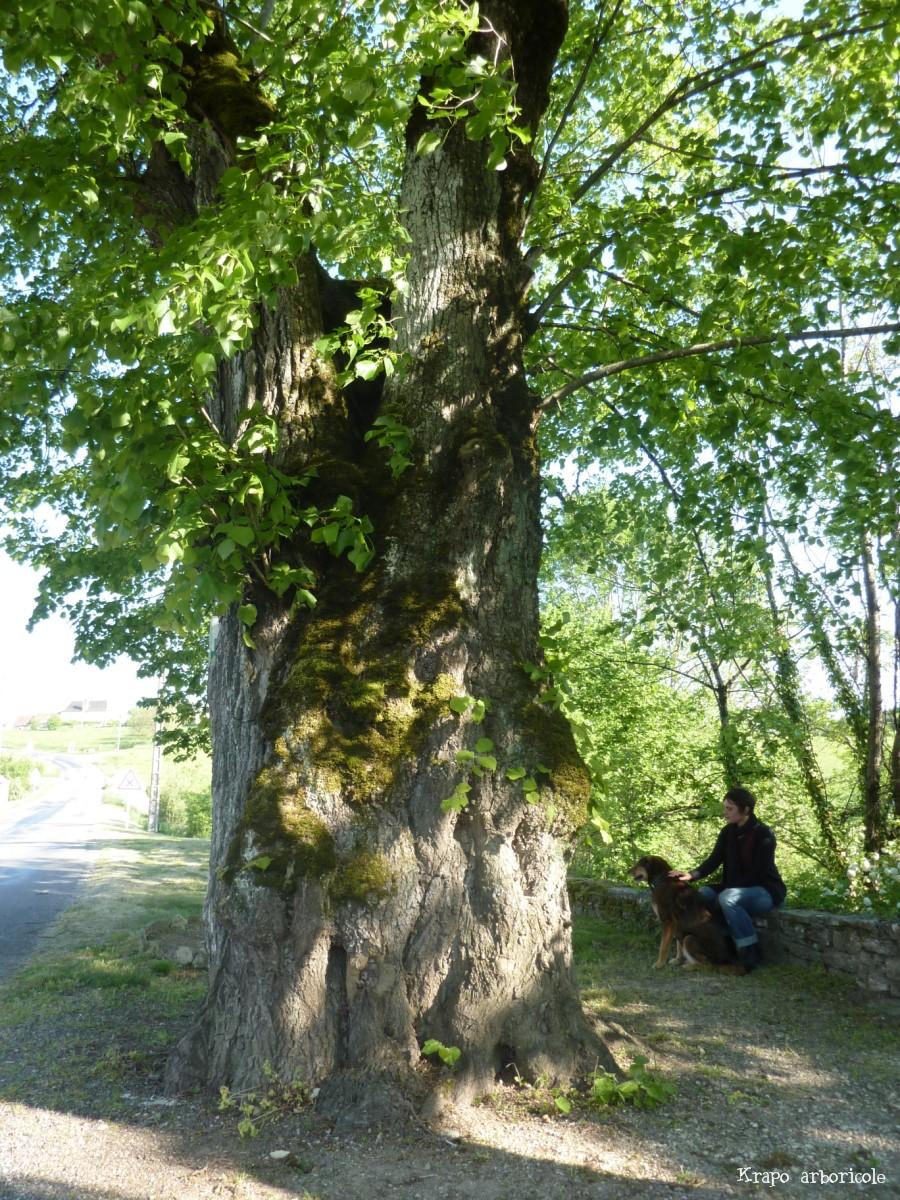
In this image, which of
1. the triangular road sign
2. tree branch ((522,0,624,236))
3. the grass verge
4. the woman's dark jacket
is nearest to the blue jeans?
the woman's dark jacket

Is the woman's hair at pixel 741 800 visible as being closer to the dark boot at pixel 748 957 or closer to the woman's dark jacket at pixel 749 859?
the woman's dark jacket at pixel 749 859

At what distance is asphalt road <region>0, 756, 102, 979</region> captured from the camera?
11.2 meters

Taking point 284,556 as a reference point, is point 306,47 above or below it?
above

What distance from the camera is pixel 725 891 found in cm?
799

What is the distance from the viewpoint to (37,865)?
20.0 m

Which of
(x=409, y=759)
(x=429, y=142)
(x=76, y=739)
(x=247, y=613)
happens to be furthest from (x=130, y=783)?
(x=76, y=739)

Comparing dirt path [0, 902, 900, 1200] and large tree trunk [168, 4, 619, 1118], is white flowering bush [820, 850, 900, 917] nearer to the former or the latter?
dirt path [0, 902, 900, 1200]

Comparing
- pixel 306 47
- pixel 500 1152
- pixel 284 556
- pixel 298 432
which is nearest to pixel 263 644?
pixel 284 556

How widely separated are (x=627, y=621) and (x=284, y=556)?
785 centimetres

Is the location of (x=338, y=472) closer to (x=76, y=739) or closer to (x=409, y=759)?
(x=409, y=759)

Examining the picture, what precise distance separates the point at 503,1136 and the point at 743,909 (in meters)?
4.40

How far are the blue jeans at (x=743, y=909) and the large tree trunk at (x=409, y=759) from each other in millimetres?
3520

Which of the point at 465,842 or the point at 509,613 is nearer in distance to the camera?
the point at 465,842

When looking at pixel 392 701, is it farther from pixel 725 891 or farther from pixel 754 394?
pixel 754 394
